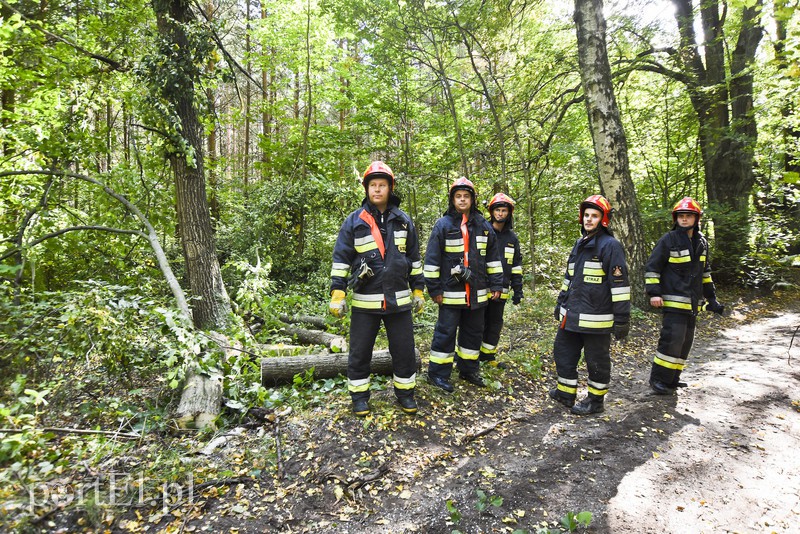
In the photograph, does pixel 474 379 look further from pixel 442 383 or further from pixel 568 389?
pixel 568 389

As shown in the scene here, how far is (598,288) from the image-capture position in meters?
4.03

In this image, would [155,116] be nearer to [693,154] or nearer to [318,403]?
[318,403]

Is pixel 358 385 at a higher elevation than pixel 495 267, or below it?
below

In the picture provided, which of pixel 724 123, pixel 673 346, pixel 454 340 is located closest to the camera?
pixel 454 340

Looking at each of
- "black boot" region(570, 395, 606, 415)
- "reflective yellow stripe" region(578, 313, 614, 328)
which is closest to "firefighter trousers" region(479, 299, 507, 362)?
"reflective yellow stripe" region(578, 313, 614, 328)

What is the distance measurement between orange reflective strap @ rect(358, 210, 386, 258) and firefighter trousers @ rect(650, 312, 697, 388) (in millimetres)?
3523

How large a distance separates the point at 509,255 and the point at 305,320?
175 inches

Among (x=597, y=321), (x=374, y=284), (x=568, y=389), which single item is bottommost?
(x=568, y=389)

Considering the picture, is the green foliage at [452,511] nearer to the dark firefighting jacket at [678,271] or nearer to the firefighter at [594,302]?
the firefighter at [594,302]

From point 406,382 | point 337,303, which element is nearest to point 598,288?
point 406,382

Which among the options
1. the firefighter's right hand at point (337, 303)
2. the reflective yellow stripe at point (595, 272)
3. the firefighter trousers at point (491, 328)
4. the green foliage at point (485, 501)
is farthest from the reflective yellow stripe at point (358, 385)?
the reflective yellow stripe at point (595, 272)

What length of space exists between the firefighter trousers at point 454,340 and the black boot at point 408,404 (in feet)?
2.20

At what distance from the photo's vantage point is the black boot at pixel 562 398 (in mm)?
4352

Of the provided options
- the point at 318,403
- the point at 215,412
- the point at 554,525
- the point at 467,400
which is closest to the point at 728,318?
the point at 467,400
